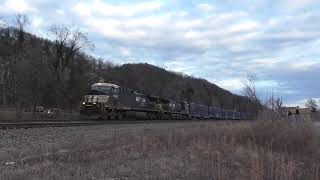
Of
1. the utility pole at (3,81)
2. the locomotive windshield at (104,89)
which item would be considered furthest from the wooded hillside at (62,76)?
the locomotive windshield at (104,89)

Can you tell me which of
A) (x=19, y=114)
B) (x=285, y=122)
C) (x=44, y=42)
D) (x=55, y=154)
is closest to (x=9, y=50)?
(x=44, y=42)

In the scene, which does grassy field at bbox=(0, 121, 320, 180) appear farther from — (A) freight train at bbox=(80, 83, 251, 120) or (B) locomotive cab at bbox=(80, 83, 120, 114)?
(A) freight train at bbox=(80, 83, 251, 120)

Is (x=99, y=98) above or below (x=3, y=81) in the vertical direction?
below

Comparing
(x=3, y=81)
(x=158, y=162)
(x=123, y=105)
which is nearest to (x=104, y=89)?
(x=123, y=105)

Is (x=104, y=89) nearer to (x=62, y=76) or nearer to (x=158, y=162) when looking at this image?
(x=158, y=162)

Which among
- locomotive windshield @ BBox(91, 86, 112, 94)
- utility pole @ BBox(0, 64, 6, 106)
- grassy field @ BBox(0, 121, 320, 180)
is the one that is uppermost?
utility pole @ BBox(0, 64, 6, 106)

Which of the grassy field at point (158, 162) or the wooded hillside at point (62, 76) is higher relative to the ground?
the wooded hillside at point (62, 76)

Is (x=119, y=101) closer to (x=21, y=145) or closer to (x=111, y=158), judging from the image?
(x=21, y=145)

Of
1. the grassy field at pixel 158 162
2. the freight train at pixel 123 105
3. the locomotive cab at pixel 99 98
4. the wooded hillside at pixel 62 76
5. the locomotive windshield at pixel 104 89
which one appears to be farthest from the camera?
the wooded hillside at pixel 62 76

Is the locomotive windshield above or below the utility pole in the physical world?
below

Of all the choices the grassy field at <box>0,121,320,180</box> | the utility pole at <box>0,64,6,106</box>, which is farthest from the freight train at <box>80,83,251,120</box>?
the utility pole at <box>0,64,6,106</box>

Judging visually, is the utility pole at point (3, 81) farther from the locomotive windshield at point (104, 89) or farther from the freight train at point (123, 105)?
the locomotive windshield at point (104, 89)

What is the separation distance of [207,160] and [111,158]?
2.91 meters

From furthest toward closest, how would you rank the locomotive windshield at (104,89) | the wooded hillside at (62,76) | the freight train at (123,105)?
the wooded hillside at (62,76), the locomotive windshield at (104,89), the freight train at (123,105)
